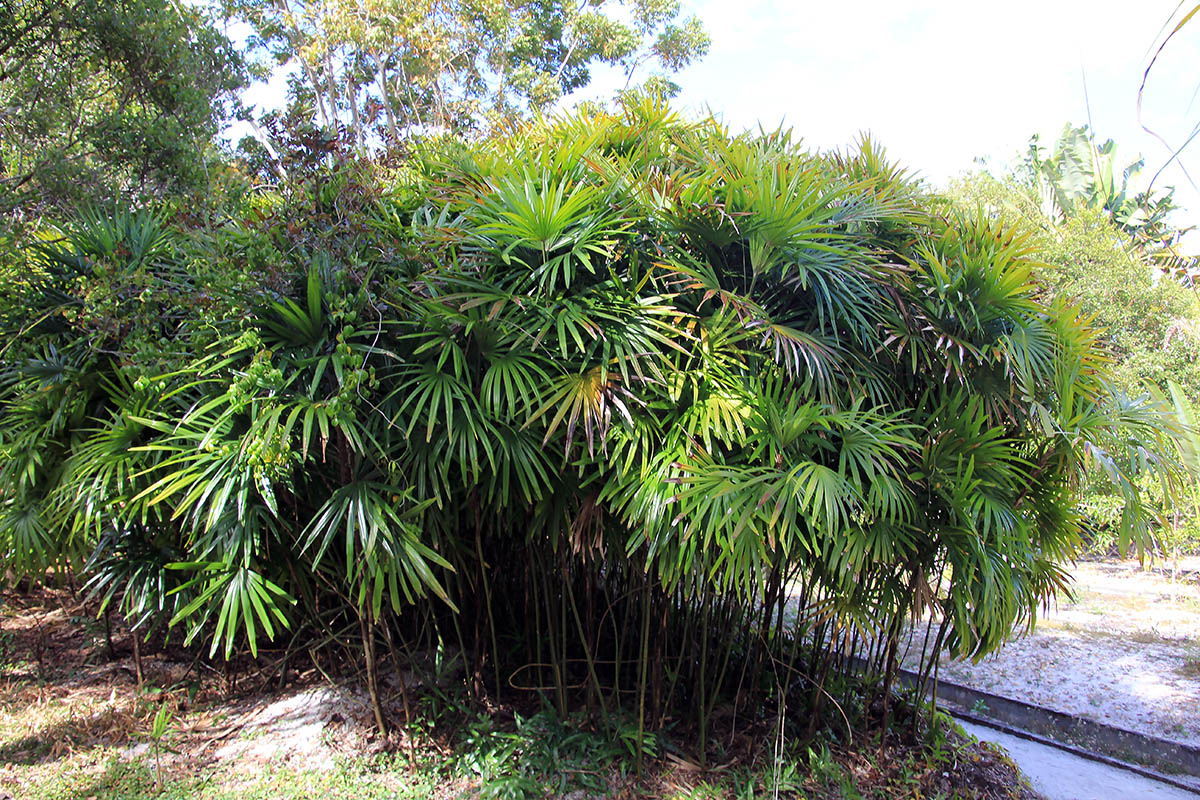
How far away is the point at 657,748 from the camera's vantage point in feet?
9.51

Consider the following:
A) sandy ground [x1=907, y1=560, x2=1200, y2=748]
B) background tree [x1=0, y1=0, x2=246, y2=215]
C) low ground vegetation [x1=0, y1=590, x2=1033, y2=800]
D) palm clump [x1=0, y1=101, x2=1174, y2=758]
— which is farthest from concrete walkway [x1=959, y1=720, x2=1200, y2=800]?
background tree [x1=0, y1=0, x2=246, y2=215]

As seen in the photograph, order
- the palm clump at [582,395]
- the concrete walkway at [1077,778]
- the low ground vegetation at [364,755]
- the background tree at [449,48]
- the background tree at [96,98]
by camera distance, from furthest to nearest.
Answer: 1. the background tree at [449,48]
2. the background tree at [96,98]
3. the concrete walkway at [1077,778]
4. the low ground vegetation at [364,755]
5. the palm clump at [582,395]

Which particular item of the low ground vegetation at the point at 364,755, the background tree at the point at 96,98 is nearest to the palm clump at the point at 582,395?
the low ground vegetation at the point at 364,755

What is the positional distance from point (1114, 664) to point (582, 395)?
4.79 meters

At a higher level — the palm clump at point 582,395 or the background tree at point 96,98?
the background tree at point 96,98

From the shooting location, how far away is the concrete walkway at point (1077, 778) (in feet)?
10.6

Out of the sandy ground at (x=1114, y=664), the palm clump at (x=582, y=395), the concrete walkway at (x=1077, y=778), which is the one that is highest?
the palm clump at (x=582, y=395)

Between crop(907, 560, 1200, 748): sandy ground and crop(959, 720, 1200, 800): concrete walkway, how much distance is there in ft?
1.42

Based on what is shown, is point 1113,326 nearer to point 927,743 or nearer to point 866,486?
point 927,743

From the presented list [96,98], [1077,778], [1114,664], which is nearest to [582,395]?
[1077,778]

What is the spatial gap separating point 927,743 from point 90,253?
428cm

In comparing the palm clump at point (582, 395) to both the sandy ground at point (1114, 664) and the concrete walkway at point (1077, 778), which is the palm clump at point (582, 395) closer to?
the concrete walkway at point (1077, 778)

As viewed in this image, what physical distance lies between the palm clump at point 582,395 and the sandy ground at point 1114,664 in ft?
6.61

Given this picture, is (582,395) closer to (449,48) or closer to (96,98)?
(96,98)
